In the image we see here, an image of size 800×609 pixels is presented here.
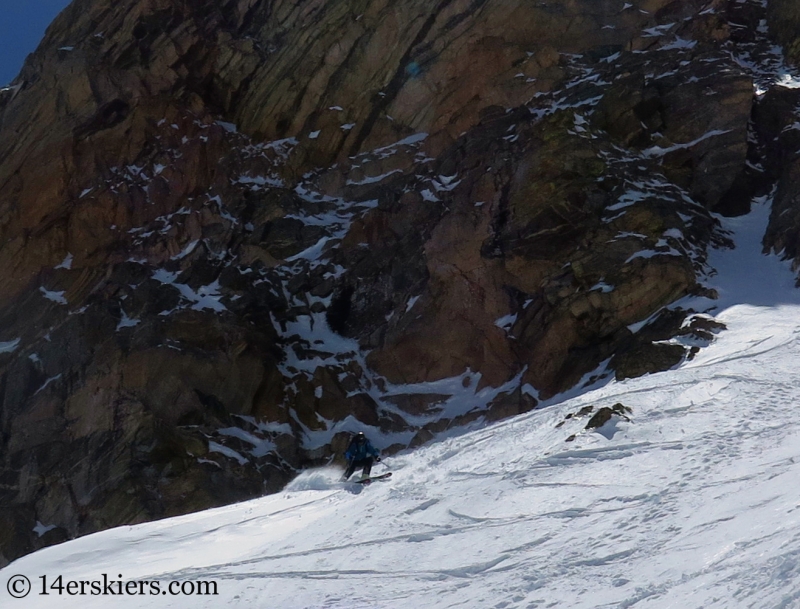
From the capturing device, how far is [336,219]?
1489 inches

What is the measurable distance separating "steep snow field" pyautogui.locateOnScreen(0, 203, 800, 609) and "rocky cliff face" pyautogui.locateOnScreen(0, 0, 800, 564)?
8870 mm

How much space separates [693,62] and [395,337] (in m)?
16.6

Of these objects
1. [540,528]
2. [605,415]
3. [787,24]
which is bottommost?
[605,415]

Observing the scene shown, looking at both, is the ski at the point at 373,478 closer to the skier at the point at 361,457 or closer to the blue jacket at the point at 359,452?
the skier at the point at 361,457

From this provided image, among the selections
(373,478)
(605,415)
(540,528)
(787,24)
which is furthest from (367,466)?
(787,24)

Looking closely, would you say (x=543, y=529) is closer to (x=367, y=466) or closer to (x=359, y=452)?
(x=367, y=466)

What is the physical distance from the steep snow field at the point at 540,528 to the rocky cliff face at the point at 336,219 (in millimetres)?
8870

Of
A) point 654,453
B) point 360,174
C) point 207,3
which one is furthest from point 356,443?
point 207,3

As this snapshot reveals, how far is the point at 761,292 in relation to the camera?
26.1 meters

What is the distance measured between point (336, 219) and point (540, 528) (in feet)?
92.6

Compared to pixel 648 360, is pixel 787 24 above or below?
above

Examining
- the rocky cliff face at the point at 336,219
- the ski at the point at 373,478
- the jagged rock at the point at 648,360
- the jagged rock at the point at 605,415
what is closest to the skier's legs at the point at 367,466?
the ski at the point at 373,478

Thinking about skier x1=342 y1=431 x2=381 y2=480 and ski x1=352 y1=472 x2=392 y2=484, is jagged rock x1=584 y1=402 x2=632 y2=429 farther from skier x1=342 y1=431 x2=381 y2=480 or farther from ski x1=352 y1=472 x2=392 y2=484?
skier x1=342 y1=431 x2=381 y2=480

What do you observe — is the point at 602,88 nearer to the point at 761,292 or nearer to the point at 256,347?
the point at 761,292
